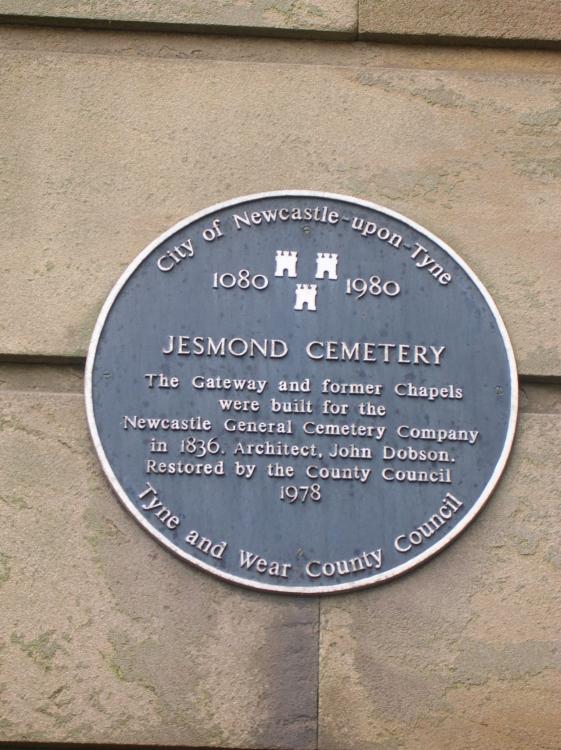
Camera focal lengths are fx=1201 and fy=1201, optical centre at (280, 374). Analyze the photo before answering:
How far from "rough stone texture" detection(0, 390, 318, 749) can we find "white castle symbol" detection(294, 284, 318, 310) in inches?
35.9

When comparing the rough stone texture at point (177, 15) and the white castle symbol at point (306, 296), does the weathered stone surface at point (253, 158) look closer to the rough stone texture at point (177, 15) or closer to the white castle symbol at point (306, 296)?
the rough stone texture at point (177, 15)

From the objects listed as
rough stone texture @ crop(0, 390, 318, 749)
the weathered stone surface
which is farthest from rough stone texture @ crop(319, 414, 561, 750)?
the weathered stone surface

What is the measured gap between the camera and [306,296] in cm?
427

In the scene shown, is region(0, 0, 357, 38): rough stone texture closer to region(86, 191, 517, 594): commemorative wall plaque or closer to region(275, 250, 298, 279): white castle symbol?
region(86, 191, 517, 594): commemorative wall plaque

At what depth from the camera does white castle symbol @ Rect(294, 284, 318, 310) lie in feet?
14.0

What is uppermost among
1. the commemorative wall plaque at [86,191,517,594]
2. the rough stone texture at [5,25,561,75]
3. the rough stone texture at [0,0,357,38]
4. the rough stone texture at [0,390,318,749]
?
the rough stone texture at [0,0,357,38]

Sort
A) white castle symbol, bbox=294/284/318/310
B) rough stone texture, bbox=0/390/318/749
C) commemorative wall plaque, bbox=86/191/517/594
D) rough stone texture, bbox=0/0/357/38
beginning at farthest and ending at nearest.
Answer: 1. rough stone texture, bbox=0/0/357/38
2. white castle symbol, bbox=294/284/318/310
3. commemorative wall plaque, bbox=86/191/517/594
4. rough stone texture, bbox=0/390/318/749

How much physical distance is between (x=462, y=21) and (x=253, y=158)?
101 centimetres

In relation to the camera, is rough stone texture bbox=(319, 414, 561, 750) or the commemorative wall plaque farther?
the commemorative wall plaque

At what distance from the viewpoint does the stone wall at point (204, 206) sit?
3.84m

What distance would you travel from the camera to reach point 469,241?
4.39 m

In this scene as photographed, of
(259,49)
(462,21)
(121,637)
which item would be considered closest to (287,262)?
(259,49)

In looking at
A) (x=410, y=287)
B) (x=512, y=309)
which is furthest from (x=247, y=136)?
(x=512, y=309)

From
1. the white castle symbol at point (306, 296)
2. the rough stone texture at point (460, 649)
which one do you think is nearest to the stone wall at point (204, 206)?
the rough stone texture at point (460, 649)
